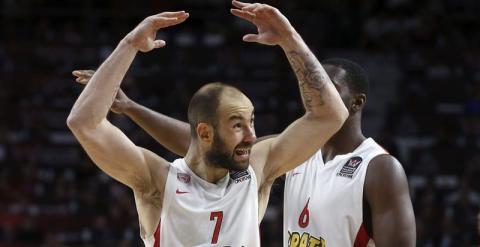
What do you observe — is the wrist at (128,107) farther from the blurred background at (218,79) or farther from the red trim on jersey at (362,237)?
the blurred background at (218,79)

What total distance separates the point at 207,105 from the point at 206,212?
0.48m

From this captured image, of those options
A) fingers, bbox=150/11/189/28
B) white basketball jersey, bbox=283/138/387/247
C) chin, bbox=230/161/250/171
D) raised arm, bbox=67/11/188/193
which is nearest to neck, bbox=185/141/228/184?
chin, bbox=230/161/250/171

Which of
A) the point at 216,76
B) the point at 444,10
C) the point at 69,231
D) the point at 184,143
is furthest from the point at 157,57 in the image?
the point at 184,143

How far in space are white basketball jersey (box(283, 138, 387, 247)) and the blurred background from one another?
19.9 ft

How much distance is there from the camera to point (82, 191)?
11.6m

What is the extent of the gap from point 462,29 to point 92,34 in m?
6.20

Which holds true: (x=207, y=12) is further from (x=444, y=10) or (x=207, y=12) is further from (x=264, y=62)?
(x=444, y=10)

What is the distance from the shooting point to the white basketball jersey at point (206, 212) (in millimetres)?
3779

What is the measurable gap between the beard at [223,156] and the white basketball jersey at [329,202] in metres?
0.79

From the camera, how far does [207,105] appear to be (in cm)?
388

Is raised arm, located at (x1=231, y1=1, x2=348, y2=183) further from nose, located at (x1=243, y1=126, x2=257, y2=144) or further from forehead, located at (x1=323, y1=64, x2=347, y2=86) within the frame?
→ forehead, located at (x1=323, y1=64, x2=347, y2=86)

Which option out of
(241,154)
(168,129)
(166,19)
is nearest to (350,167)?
(241,154)

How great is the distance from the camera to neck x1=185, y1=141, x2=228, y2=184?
3.94 m

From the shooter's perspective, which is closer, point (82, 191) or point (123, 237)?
point (123, 237)
